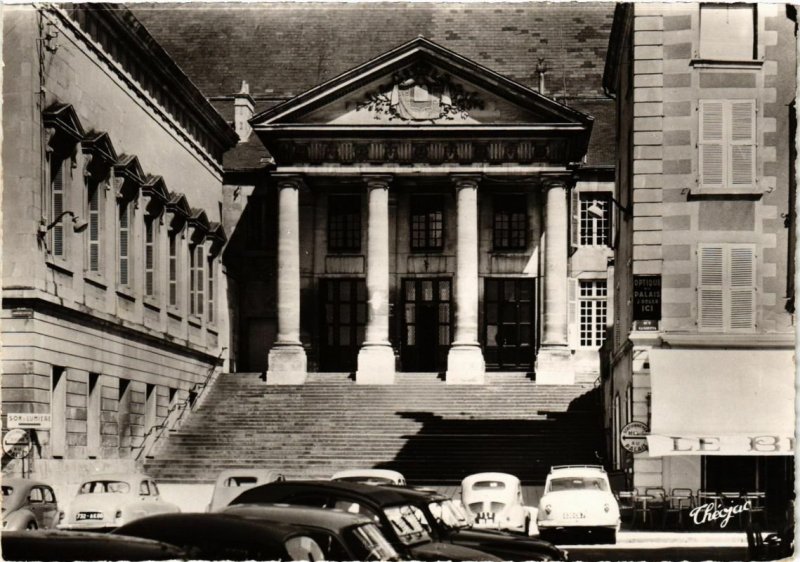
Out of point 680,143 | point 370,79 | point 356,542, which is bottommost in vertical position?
point 356,542

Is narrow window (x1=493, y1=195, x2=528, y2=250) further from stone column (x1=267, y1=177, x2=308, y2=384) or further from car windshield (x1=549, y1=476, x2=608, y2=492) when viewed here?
car windshield (x1=549, y1=476, x2=608, y2=492)

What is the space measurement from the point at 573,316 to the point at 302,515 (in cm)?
3878

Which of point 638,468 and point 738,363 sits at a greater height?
point 738,363

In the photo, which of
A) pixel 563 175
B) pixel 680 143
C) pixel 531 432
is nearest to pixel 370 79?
pixel 563 175

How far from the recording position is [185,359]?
4509cm

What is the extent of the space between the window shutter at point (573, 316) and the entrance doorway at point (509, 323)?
54.2 inches

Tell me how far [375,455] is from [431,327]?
45.4 ft

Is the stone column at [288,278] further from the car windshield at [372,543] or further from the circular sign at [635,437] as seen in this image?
the car windshield at [372,543]

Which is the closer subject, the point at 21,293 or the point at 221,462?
the point at 21,293

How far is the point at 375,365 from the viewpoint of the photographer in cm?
4919

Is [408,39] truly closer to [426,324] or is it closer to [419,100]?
[419,100]

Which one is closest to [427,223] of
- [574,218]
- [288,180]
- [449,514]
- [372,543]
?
[574,218]

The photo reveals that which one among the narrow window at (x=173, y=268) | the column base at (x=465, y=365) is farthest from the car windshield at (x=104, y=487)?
the column base at (x=465, y=365)

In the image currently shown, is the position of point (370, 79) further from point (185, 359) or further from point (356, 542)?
point (356, 542)
